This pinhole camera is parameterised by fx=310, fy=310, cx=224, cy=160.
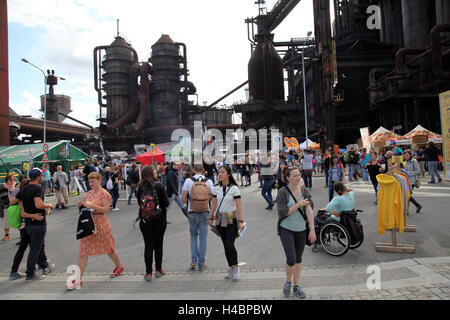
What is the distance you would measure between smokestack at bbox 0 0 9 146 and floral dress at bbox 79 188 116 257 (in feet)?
86.7

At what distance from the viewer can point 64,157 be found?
20.7 m

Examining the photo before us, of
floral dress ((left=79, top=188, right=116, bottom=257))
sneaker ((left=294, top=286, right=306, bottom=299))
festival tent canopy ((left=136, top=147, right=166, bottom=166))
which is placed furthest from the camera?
festival tent canopy ((left=136, top=147, right=166, bottom=166))

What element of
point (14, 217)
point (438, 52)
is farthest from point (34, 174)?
point (438, 52)

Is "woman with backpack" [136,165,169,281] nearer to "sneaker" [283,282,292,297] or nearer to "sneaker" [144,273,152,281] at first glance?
"sneaker" [144,273,152,281]

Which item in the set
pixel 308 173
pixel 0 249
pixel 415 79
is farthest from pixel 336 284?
pixel 415 79

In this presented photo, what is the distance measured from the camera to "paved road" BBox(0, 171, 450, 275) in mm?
5395

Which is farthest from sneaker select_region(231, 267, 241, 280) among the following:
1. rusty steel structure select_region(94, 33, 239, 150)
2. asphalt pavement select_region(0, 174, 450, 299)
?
rusty steel structure select_region(94, 33, 239, 150)

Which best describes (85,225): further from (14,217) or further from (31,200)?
(14,217)

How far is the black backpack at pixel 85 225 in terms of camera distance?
456cm

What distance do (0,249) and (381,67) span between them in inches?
1665

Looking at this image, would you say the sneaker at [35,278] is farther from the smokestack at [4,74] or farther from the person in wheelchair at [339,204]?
the smokestack at [4,74]

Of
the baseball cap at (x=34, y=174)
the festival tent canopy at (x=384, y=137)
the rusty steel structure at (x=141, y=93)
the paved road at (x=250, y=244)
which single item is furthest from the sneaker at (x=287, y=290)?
the rusty steel structure at (x=141, y=93)
